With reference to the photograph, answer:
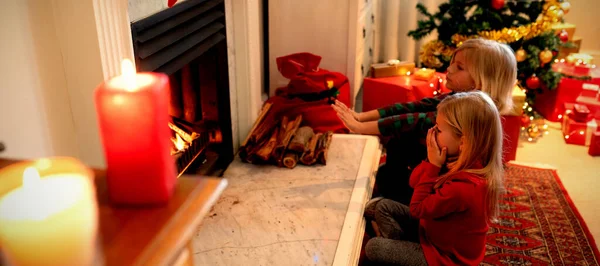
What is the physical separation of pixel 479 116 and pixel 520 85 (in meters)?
1.84

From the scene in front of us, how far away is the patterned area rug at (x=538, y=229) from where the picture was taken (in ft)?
6.77

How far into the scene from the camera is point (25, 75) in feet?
3.57

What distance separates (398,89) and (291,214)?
4.49ft

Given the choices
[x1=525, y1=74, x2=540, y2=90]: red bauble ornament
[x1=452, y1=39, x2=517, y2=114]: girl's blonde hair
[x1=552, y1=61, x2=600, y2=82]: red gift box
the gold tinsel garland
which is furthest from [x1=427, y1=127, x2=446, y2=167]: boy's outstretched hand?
→ [x1=552, y1=61, x2=600, y2=82]: red gift box

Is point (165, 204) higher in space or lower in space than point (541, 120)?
higher

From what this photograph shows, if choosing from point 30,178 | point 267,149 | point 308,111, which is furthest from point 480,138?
point 30,178

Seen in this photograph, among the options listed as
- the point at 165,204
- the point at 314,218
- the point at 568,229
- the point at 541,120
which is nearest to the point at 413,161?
the point at 314,218

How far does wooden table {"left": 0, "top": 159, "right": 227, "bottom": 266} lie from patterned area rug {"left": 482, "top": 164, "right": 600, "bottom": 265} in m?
1.66

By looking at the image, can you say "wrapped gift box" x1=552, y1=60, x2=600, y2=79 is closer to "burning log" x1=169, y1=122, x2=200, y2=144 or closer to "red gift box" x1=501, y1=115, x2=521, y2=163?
"red gift box" x1=501, y1=115, x2=521, y2=163

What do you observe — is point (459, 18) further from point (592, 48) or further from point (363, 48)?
point (592, 48)

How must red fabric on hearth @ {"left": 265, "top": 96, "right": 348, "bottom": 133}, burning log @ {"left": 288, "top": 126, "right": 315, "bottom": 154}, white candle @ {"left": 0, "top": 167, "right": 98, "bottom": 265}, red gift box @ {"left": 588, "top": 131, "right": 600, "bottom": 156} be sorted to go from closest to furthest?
white candle @ {"left": 0, "top": 167, "right": 98, "bottom": 265} < burning log @ {"left": 288, "top": 126, "right": 315, "bottom": 154} < red fabric on hearth @ {"left": 265, "top": 96, "right": 348, "bottom": 133} < red gift box @ {"left": 588, "top": 131, "right": 600, "bottom": 156}

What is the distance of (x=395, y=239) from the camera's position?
72.0 inches

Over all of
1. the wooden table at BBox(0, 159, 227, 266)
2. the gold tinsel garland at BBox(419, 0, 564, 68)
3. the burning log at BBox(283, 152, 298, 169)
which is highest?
the wooden table at BBox(0, 159, 227, 266)

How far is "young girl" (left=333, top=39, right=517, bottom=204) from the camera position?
1.91m
